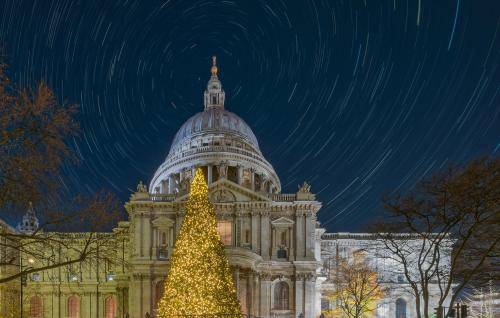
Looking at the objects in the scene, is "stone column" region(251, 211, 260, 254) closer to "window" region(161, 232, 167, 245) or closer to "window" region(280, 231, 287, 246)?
"window" region(280, 231, 287, 246)

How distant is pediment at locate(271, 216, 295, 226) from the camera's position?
64062 millimetres

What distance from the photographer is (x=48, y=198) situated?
1733 cm

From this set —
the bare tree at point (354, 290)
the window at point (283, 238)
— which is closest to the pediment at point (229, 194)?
the window at point (283, 238)

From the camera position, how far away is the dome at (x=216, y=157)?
277 feet

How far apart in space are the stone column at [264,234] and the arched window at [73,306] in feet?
119

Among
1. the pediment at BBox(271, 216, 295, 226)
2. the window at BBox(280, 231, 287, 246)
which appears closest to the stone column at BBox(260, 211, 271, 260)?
the pediment at BBox(271, 216, 295, 226)

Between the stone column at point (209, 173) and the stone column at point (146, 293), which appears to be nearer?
the stone column at point (146, 293)

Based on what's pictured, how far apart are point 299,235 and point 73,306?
41.3 meters

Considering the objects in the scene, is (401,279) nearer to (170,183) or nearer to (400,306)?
(400,306)

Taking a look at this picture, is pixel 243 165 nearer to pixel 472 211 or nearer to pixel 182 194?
pixel 182 194

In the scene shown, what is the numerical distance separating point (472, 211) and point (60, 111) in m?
21.0

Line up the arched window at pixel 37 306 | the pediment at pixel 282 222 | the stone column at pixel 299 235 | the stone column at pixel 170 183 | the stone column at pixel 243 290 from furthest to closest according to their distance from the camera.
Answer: the stone column at pixel 170 183
the arched window at pixel 37 306
the pediment at pixel 282 222
the stone column at pixel 299 235
the stone column at pixel 243 290

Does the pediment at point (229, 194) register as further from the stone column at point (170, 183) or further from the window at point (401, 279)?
the window at point (401, 279)

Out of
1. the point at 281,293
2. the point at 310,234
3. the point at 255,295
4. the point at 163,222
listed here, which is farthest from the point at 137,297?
the point at 310,234
